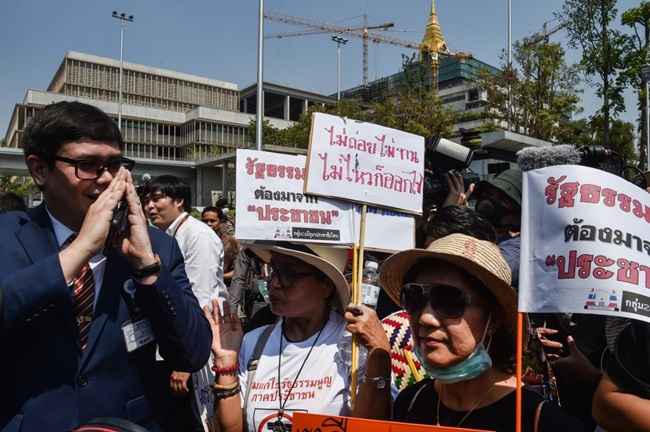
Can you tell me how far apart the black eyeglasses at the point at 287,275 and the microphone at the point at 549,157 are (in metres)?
1.58

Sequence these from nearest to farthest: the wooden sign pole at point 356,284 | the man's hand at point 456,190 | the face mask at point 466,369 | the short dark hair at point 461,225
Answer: the face mask at point 466,369 → the wooden sign pole at point 356,284 → the short dark hair at point 461,225 → the man's hand at point 456,190

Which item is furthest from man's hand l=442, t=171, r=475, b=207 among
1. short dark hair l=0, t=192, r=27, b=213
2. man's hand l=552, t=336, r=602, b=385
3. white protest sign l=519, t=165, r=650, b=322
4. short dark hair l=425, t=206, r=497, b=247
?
short dark hair l=0, t=192, r=27, b=213

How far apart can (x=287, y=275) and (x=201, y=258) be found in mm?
2020

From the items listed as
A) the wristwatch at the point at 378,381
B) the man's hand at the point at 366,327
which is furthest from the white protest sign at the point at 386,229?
the wristwatch at the point at 378,381

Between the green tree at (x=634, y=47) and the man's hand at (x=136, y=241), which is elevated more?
the green tree at (x=634, y=47)

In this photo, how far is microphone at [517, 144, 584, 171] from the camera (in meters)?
3.37

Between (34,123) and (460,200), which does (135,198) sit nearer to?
(34,123)

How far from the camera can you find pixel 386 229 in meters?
2.81

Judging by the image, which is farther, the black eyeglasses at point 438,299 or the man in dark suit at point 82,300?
the black eyeglasses at point 438,299

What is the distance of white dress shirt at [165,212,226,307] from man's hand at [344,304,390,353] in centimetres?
230

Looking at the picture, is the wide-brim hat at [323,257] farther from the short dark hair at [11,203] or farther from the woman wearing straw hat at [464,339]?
the short dark hair at [11,203]

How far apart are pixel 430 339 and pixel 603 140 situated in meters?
20.9

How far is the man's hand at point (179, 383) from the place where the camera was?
224cm

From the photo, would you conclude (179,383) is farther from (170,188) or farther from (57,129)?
(170,188)
